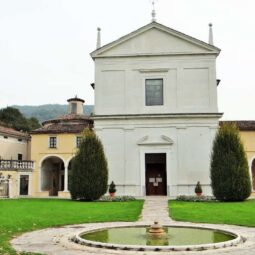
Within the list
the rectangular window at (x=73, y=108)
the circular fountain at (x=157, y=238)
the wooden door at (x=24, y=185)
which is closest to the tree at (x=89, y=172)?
the wooden door at (x=24, y=185)

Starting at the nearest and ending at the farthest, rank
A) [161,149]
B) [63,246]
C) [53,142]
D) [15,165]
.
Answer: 1. [63,246]
2. [161,149]
3. [15,165]
4. [53,142]

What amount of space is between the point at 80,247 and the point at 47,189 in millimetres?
34360

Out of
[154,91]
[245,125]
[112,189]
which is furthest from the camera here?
[245,125]

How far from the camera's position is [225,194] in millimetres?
26484

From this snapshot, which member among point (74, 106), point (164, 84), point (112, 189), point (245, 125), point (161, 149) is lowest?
point (112, 189)

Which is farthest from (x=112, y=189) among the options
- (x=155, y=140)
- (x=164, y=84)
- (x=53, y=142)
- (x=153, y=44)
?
(x=53, y=142)

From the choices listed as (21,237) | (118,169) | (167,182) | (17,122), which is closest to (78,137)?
(118,169)

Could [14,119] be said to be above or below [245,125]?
above

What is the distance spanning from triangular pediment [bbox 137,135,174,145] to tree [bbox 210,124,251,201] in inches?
177

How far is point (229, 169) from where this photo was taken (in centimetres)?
2683

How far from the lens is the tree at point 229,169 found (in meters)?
26.5

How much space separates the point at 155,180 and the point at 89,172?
271 inches

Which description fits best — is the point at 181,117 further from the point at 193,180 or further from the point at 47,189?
the point at 47,189

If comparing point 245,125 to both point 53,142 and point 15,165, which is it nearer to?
point 53,142
